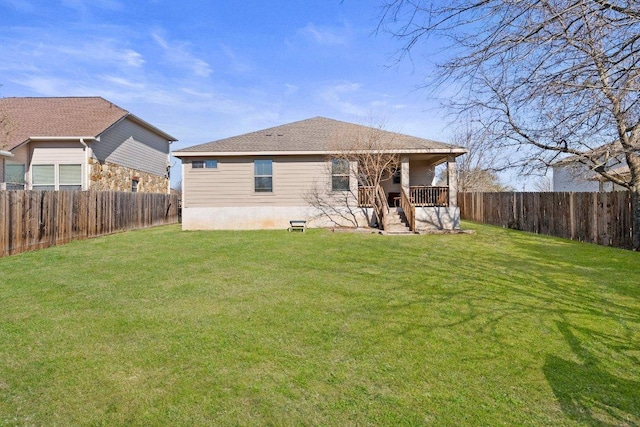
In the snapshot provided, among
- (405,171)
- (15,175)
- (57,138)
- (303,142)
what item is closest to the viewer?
(405,171)

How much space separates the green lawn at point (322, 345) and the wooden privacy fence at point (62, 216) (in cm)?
238

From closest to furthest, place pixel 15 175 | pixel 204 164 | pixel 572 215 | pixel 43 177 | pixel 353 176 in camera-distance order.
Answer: pixel 572 215 → pixel 353 176 → pixel 204 164 → pixel 15 175 → pixel 43 177

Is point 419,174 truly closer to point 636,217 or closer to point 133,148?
point 636,217

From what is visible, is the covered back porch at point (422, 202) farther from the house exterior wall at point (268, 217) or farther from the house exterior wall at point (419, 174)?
the house exterior wall at point (419, 174)

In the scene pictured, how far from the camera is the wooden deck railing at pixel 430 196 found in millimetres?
13656

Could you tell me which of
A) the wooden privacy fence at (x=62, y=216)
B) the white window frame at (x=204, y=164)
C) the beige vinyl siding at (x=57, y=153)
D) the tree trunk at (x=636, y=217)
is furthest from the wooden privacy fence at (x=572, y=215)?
→ the beige vinyl siding at (x=57, y=153)

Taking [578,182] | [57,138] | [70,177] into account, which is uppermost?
[57,138]

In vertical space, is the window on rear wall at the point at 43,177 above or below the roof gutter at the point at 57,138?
below

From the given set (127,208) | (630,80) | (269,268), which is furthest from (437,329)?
(127,208)

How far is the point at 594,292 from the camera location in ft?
16.7

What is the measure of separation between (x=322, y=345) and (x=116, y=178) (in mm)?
17949

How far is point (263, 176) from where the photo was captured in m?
13.9

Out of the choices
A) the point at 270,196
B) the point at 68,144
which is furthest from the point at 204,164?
the point at 68,144

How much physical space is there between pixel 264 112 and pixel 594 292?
20345 mm
